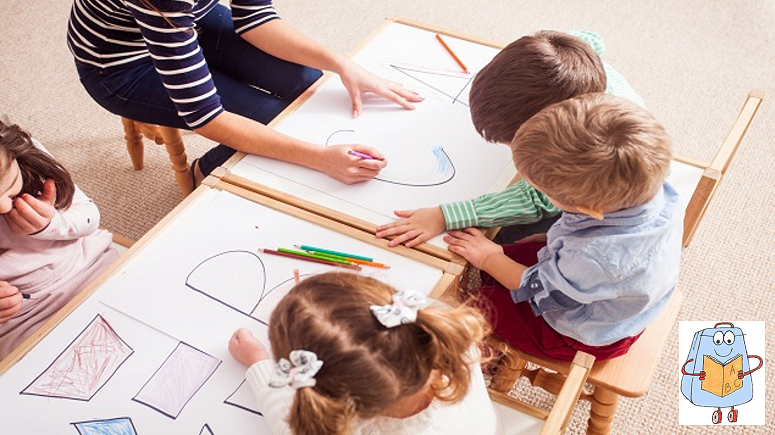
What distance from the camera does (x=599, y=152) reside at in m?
0.85

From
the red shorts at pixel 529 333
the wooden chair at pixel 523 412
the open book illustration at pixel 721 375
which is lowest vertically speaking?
the open book illustration at pixel 721 375

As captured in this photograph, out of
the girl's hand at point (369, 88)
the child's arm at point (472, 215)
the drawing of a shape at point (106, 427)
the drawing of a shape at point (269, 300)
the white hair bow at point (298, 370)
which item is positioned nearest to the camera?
the white hair bow at point (298, 370)

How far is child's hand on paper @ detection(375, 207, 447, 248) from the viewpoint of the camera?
1057mm

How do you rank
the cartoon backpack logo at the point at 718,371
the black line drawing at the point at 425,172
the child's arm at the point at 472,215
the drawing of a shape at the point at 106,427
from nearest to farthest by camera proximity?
the drawing of a shape at the point at 106,427 → the child's arm at the point at 472,215 → the black line drawing at the point at 425,172 → the cartoon backpack logo at the point at 718,371

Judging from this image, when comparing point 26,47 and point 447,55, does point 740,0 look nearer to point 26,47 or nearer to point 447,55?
point 447,55

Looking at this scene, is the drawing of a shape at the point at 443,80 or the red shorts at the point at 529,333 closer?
the red shorts at the point at 529,333

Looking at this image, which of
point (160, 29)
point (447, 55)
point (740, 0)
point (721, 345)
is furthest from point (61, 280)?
point (740, 0)

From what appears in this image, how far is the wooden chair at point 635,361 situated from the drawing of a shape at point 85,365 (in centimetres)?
59

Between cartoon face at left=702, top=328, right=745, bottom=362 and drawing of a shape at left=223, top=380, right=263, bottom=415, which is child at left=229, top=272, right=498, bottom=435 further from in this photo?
cartoon face at left=702, top=328, right=745, bottom=362

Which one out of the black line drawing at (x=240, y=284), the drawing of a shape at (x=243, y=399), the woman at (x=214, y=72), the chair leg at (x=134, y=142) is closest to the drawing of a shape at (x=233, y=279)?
the black line drawing at (x=240, y=284)

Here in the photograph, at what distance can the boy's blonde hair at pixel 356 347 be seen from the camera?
0.72 m

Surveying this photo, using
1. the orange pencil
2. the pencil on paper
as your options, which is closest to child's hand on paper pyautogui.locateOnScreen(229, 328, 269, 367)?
the pencil on paper

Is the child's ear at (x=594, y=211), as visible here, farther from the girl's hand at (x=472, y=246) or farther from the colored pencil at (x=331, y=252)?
the colored pencil at (x=331, y=252)

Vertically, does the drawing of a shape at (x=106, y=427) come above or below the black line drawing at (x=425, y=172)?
below
